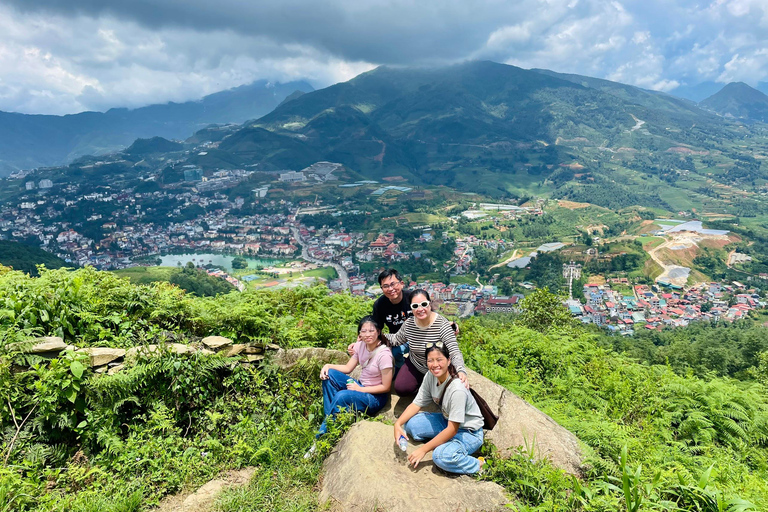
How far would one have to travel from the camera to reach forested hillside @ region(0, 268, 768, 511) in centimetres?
329

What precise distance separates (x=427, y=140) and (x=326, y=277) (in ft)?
434

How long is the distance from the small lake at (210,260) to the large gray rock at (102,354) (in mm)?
54246

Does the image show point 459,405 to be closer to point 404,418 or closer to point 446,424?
point 446,424

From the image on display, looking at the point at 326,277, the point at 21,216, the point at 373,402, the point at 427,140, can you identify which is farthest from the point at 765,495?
the point at 427,140

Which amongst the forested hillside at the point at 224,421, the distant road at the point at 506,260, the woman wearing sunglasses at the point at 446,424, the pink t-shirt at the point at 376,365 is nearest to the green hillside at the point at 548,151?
the distant road at the point at 506,260

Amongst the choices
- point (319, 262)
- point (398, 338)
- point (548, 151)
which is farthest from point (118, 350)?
point (548, 151)

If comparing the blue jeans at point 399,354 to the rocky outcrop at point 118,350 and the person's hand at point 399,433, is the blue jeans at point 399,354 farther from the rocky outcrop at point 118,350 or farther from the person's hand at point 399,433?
the rocky outcrop at point 118,350

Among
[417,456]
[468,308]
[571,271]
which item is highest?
[417,456]

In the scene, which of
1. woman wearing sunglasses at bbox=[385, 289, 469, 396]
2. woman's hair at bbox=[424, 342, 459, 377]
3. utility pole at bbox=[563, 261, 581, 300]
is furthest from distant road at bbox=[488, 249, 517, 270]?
woman's hair at bbox=[424, 342, 459, 377]

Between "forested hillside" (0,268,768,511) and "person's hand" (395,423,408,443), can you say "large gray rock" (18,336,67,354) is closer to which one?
"forested hillside" (0,268,768,511)

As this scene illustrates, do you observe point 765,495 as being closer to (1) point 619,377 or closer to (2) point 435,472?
(2) point 435,472

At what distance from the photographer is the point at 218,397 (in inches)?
186

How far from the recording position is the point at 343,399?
14.4 feet

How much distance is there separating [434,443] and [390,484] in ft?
1.77
